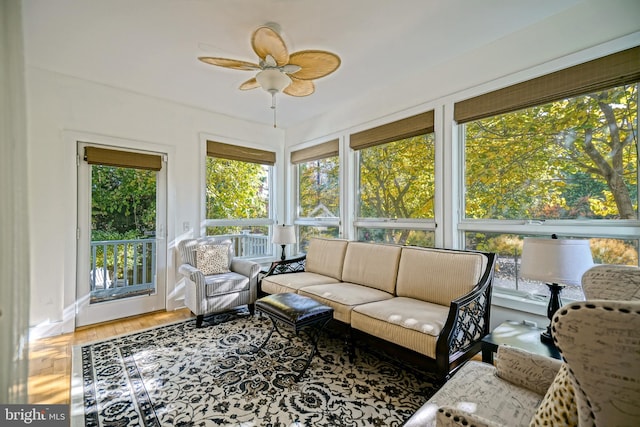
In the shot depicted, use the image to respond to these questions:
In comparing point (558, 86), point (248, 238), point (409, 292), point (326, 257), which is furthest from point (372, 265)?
point (248, 238)

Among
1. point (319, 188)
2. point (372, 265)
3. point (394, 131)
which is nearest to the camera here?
point (372, 265)

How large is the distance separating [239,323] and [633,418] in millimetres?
3292

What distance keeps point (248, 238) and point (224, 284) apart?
55.0 inches

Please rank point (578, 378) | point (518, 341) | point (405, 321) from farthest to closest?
point (405, 321) < point (518, 341) < point (578, 378)

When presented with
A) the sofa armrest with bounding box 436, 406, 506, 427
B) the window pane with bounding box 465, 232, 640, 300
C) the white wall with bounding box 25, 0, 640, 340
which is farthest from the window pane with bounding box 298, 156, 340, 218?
the sofa armrest with bounding box 436, 406, 506, 427

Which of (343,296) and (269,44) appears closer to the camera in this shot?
(269,44)

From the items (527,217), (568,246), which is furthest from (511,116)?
(568,246)

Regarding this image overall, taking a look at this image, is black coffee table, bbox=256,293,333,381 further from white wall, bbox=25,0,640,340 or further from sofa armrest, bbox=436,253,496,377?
white wall, bbox=25,0,640,340

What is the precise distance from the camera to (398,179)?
11.5 ft

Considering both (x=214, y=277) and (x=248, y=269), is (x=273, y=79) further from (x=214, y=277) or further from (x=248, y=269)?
(x=214, y=277)

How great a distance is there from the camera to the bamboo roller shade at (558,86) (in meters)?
1.97

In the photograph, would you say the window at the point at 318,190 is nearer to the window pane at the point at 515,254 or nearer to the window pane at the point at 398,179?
the window pane at the point at 398,179

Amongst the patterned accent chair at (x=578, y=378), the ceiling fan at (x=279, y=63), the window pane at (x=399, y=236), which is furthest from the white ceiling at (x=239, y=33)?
the patterned accent chair at (x=578, y=378)

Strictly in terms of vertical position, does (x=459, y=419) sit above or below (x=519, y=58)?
below
